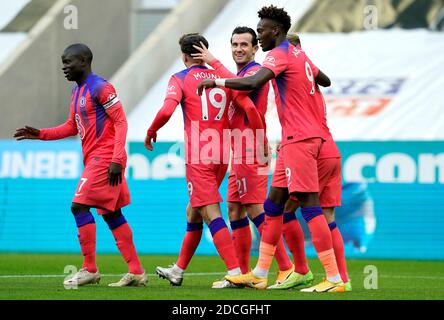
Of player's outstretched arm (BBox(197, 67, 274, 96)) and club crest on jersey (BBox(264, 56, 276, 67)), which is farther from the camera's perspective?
club crest on jersey (BBox(264, 56, 276, 67))

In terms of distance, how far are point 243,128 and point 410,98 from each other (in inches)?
385

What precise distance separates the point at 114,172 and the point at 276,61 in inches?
67.5

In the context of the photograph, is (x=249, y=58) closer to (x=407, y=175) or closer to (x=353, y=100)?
(x=407, y=175)

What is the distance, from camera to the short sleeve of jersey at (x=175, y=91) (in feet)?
29.9

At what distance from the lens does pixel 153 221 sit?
52.8ft

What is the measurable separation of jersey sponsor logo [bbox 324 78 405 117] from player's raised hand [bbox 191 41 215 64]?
31.3 feet

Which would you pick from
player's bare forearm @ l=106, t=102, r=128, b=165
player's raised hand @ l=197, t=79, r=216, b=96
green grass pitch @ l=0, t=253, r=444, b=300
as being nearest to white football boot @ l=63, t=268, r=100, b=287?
green grass pitch @ l=0, t=253, r=444, b=300

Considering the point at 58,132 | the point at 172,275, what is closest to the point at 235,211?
the point at 172,275

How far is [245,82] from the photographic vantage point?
8.34 m

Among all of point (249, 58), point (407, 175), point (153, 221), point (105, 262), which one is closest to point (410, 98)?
point (407, 175)

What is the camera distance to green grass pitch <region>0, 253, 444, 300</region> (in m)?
8.09

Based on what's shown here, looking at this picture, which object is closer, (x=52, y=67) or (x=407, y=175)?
(x=407, y=175)

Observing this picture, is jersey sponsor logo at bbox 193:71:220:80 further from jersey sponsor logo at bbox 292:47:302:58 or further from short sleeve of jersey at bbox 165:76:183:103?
jersey sponsor logo at bbox 292:47:302:58

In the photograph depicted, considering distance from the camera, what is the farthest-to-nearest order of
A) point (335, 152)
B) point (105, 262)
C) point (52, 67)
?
point (52, 67) < point (105, 262) < point (335, 152)
